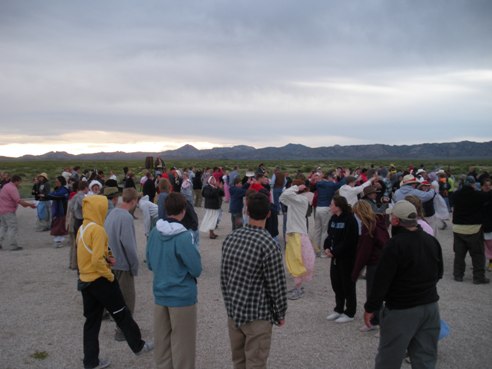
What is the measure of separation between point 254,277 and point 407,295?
51.8 inches

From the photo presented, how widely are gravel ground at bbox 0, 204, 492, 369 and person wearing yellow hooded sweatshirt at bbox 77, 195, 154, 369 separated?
43 centimetres

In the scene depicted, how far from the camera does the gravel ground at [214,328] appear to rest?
4789 millimetres

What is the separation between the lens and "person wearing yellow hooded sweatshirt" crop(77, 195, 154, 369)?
14.5 feet

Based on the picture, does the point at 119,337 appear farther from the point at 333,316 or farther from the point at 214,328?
the point at 333,316

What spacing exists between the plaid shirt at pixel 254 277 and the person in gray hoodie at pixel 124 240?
2.09 m


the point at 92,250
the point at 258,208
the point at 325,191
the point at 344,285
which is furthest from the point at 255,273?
the point at 325,191

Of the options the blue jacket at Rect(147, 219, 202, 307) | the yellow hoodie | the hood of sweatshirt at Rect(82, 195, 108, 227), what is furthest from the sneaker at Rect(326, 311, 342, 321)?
the hood of sweatshirt at Rect(82, 195, 108, 227)

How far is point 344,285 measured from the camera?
5.79 m

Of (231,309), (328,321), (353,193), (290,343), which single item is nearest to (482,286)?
(353,193)

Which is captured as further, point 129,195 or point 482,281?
point 482,281

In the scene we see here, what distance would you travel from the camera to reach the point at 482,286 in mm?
7527

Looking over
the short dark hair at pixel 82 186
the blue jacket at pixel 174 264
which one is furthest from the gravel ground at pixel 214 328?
the short dark hair at pixel 82 186

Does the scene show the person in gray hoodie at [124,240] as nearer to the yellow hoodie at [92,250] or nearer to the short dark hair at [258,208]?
the yellow hoodie at [92,250]

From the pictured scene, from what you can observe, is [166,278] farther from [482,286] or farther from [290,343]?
[482,286]
